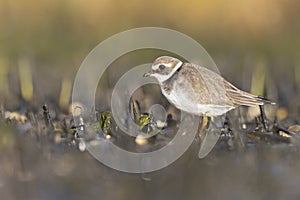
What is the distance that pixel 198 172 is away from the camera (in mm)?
3500

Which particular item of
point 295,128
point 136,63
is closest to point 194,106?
point 295,128

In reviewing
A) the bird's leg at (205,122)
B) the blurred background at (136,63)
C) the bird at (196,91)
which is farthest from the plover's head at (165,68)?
the blurred background at (136,63)

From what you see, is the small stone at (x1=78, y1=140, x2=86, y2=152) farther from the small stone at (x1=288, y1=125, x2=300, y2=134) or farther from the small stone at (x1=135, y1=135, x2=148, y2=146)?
the small stone at (x1=288, y1=125, x2=300, y2=134)

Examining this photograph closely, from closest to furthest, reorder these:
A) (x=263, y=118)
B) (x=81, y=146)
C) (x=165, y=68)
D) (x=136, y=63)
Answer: (x=81, y=146), (x=165, y=68), (x=263, y=118), (x=136, y=63)

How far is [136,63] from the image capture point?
5750 mm

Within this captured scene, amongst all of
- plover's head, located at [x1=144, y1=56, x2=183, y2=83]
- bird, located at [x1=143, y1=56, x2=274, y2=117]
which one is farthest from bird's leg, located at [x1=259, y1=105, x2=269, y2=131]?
plover's head, located at [x1=144, y1=56, x2=183, y2=83]

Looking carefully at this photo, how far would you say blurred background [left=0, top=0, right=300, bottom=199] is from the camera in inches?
132

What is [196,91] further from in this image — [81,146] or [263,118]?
[81,146]

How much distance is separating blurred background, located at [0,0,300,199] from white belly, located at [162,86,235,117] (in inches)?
11.5

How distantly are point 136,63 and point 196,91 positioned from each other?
176cm

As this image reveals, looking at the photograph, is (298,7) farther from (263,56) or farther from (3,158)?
(3,158)

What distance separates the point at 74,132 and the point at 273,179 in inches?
52.1

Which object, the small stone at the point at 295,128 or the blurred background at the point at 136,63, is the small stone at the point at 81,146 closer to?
the blurred background at the point at 136,63

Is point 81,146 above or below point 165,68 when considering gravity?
below
